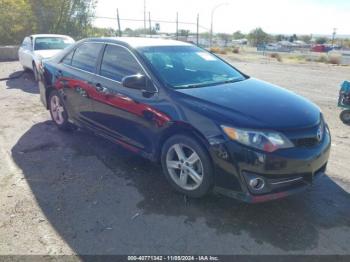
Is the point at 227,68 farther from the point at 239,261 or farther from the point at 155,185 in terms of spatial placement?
the point at 239,261

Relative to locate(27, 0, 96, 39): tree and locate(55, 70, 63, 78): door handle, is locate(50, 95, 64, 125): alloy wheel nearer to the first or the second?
locate(55, 70, 63, 78): door handle

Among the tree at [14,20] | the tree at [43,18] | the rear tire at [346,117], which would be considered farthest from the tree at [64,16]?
the rear tire at [346,117]

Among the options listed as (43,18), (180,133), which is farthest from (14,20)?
(180,133)

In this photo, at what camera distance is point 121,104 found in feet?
13.3

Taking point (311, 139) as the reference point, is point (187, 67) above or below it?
above

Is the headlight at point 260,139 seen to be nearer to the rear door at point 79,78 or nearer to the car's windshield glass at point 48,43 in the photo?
the rear door at point 79,78

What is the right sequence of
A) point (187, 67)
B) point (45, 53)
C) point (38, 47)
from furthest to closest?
point (38, 47)
point (45, 53)
point (187, 67)

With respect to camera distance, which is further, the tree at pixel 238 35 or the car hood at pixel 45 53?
the tree at pixel 238 35

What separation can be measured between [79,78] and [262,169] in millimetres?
3007

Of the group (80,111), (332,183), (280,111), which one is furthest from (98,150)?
(332,183)

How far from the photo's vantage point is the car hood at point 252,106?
3168mm

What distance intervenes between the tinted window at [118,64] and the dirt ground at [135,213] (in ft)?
3.79

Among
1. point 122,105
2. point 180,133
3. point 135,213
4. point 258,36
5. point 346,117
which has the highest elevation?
point 258,36

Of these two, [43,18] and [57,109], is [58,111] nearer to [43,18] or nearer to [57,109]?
[57,109]
